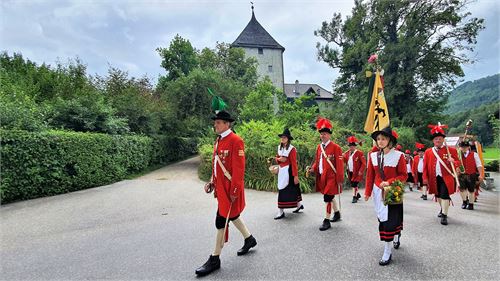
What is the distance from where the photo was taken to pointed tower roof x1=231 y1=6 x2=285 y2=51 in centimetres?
4036

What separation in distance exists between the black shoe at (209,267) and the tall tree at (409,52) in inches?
875

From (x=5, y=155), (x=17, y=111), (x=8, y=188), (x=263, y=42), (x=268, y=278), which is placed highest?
(x=263, y=42)

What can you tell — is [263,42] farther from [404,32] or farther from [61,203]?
[61,203]

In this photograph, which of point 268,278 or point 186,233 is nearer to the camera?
point 268,278

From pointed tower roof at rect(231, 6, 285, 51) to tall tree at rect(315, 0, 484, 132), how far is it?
17000 millimetres

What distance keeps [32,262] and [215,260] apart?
8.77ft

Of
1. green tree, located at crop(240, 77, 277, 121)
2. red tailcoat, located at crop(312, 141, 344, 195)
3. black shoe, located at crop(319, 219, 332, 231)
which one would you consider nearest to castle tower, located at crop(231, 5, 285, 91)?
green tree, located at crop(240, 77, 277, 121)

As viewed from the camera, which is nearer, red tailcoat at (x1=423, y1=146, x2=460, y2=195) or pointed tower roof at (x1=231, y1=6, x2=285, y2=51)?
red tailcoat at (x1=423, y1=146, x2=460, y2=195)

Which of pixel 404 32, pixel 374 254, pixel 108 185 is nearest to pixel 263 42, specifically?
pixel 404 32

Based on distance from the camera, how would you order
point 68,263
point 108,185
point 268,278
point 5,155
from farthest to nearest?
→ point 108,185
point 5,155
point 68,263
point 268,278

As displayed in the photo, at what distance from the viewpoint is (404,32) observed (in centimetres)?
2225

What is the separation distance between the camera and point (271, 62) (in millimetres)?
41125

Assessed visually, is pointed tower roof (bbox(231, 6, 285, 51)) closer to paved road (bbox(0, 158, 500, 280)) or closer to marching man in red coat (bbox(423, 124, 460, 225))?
paved road (bbox(0, 158, 500, 280))

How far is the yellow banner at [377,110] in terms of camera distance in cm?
577
